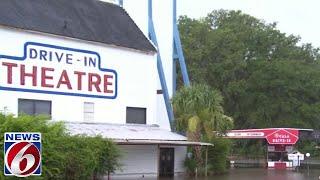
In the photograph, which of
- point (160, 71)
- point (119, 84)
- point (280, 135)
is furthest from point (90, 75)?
point (280, 135)

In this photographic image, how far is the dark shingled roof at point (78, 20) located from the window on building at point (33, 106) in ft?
12.9

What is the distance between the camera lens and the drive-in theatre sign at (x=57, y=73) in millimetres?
32094

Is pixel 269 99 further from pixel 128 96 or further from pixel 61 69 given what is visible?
pixel 61 69

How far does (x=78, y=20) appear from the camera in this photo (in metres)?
37.6

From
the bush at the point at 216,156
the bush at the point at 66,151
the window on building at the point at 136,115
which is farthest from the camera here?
the bush at the point at 216,156

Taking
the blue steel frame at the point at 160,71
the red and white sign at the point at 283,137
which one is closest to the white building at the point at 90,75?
the blue steel frame at the point at 160,71

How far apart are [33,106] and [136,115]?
26.5 feet

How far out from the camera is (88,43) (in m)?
36.2

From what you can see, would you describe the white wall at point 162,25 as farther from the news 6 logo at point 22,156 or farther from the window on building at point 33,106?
the news 6 logo at point 22,156

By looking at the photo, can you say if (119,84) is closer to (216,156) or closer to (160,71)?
(160,71)

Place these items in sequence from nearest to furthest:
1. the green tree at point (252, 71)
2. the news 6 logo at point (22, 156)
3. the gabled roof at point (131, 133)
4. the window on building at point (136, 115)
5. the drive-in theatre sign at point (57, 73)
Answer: the news 6 logo at point (22, 156) < the drive-in theatre sign at point (57, 73) < the gabled roof at point (131, 133) < the window on building at point (136, 115) < the green tree at point (252, 71)

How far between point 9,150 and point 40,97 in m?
→ 25.5

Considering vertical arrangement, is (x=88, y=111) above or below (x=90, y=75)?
below

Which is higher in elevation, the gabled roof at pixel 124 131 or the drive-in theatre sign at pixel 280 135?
the gabled roof at pixel 124 131
